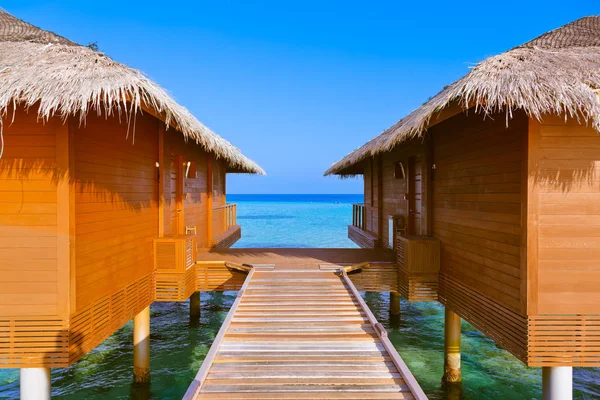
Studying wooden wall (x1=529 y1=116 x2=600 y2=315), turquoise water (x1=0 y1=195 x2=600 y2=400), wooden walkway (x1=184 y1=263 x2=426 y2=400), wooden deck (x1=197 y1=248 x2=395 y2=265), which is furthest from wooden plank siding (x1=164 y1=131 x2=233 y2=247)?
wooden wall (x1=529 y1=116 x2=600 y2=315)

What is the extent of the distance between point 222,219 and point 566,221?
10.3m

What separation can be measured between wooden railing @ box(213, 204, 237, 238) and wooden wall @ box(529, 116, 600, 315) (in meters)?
8.90

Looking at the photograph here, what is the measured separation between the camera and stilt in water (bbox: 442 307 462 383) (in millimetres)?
6762

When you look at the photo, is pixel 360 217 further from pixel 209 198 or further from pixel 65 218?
pixel 65 218

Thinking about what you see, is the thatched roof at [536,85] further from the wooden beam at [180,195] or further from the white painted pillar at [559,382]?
the wooden beam at [180,195]

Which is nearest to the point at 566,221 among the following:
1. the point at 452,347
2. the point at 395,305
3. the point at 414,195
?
the point at 452,347

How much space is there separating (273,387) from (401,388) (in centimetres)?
112

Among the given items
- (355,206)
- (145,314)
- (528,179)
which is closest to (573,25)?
(528,179)

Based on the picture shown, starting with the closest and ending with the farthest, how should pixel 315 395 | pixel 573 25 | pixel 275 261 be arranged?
pixel 315 395
pixel 573 25
pixel 275 261

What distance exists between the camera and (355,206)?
1492cm

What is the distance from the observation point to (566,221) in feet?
13.7

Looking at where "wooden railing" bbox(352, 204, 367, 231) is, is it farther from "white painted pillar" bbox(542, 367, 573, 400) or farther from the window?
"white painted pillar" bbox(542, 367, 573, 400)

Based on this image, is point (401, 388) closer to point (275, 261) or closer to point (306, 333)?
point (306, 333)

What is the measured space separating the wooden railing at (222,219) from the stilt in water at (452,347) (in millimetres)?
7044
